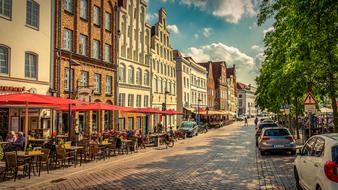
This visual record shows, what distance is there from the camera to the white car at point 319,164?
22.6 ft

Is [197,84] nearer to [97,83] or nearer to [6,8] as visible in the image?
[97,83]

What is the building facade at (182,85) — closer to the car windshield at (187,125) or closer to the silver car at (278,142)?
the car windshield at (187,125)

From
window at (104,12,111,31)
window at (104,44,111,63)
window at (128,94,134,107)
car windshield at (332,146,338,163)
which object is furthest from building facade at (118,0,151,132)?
car windshield at (332,146,338,163)

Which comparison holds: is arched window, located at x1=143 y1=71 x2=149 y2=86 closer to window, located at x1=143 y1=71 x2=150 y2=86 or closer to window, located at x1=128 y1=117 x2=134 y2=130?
window, located at x1=143 y1=71 x2=150 y2=86

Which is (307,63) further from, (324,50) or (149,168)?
(149,168)

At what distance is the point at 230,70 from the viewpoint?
422ft

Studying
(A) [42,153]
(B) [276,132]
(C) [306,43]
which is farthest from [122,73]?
(C) [306,43]

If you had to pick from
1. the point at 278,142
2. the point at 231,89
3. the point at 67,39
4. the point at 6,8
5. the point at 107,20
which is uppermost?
the point at 107,20

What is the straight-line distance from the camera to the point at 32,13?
1013 inches

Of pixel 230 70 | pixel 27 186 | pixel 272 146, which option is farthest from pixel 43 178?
pixel 230 70

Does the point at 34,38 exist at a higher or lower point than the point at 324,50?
higher

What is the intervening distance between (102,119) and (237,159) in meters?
19.6

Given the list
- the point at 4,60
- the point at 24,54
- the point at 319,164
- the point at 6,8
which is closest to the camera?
the point at 319,164

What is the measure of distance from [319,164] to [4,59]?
68.6 ft
